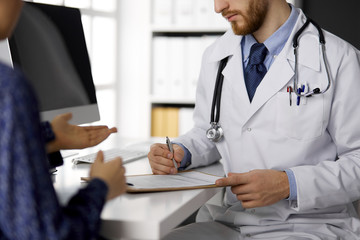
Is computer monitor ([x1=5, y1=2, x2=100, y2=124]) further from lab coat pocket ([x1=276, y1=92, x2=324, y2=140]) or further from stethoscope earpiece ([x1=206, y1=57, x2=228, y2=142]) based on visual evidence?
lab coat pocket ([x1=276, y1=92, x2=324, y2=140])

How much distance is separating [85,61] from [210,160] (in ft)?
1.90

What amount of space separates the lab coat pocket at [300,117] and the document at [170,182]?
27cm

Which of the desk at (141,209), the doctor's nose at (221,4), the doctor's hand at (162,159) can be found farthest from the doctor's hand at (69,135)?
the doctor's nose at (221,4)

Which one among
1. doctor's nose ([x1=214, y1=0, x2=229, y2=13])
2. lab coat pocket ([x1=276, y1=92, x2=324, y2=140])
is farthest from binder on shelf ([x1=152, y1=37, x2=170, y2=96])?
lab coat pocket ([x1=276, y1=92, x2=324, y2=140])

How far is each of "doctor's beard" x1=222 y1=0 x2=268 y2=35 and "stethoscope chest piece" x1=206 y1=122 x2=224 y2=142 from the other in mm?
315

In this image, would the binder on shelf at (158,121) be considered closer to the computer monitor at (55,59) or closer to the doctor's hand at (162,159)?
the computer monitor at (55,59)

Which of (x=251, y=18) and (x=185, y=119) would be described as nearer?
(x=251, y=18)

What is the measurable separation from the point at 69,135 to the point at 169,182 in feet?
1.07

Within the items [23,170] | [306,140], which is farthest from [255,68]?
[23,170]

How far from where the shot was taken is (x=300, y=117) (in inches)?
58.9

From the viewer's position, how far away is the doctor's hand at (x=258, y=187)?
130 cm

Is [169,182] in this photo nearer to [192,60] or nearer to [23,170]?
[23,170]

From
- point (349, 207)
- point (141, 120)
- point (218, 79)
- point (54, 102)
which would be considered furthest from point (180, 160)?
point (141, 120)

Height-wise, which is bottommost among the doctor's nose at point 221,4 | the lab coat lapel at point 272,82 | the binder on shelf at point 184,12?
the lab coat lapel at point 272,82
